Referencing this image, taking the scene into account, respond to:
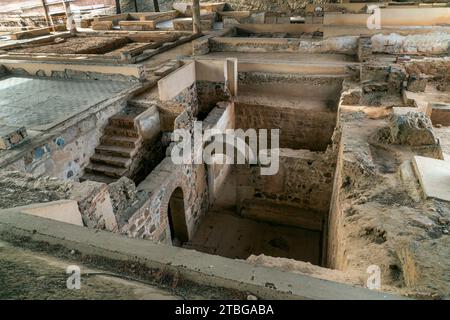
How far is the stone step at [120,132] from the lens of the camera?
658cm

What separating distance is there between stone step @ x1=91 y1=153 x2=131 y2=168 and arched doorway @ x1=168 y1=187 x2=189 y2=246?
3.55ft

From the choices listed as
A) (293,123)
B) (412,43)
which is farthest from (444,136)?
(412,43)

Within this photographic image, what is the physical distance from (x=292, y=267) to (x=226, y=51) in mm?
9375

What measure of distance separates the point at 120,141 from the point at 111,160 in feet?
1.51

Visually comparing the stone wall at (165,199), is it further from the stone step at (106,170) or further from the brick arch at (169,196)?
the stone step at (106,170)

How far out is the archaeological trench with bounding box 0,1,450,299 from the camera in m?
2.12

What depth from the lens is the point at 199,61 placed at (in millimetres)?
9062

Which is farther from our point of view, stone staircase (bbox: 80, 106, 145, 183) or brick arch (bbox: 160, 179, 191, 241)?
stone staircase (bbox: 80, 106, 145, 183)

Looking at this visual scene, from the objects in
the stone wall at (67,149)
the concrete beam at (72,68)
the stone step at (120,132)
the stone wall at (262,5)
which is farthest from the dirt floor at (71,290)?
the stone wall at (262,5)

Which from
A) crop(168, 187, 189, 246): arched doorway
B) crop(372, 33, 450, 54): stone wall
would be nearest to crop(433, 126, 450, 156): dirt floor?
crop(372, 33, 450, 54): stone wall

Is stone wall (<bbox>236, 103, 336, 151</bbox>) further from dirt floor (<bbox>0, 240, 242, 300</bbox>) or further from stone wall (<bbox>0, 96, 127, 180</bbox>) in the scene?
dirt floor (<bbox>0, 240, 242, 300</bbox>)

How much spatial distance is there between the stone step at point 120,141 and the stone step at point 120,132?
7 cm
